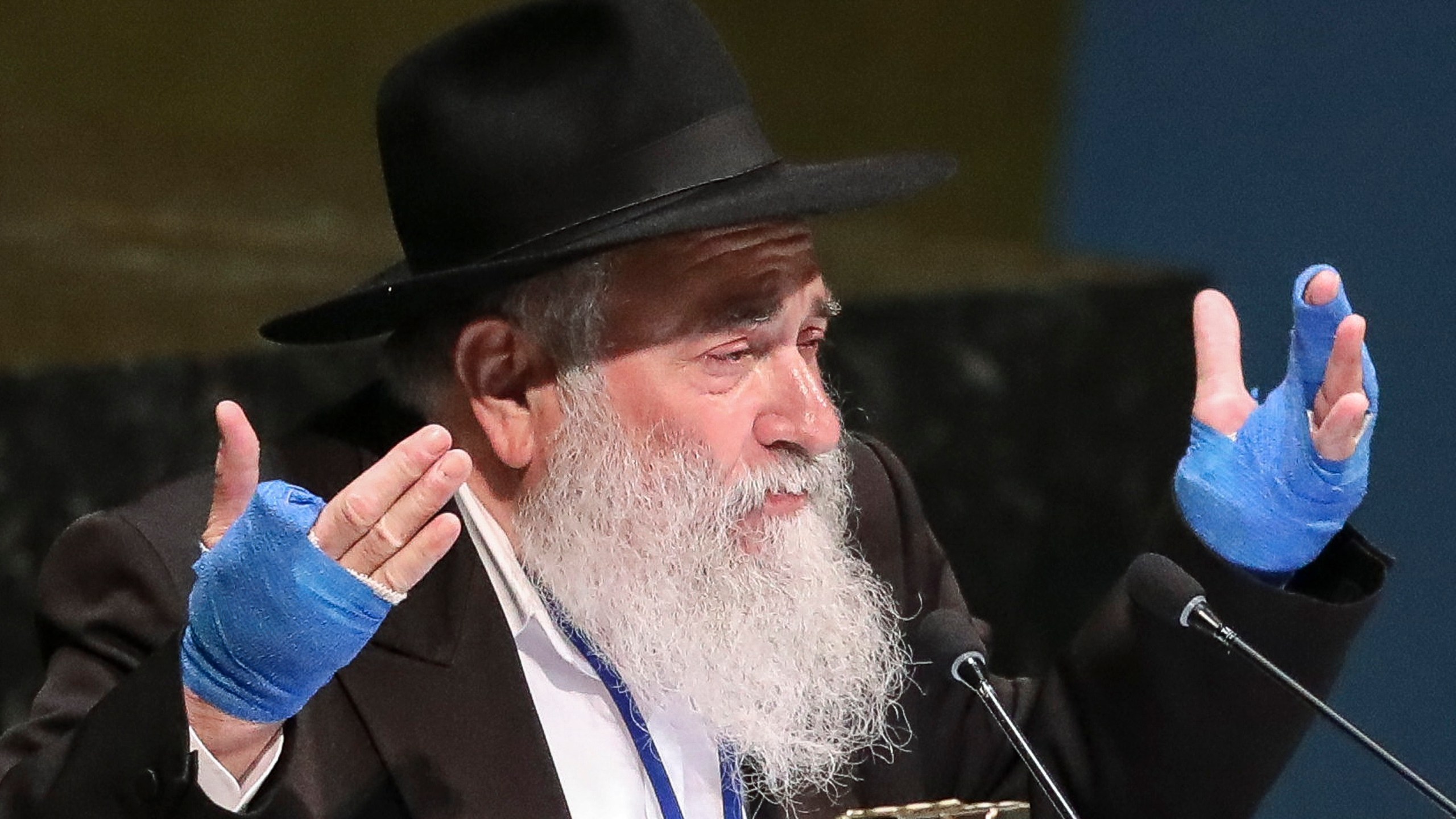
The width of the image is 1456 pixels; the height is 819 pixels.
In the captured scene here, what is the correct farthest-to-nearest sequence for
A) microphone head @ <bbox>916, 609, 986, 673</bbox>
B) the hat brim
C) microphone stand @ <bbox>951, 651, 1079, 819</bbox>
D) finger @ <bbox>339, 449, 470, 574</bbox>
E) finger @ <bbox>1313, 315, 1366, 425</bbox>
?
the hat brim, finger @ <bbox>1313, 315, 1366, 425</bbox>, microphone head @ <bbox>916, 609, 986, 673</bbox>, microphone stand @ <bbox>951, 651, 1079, 819</bbox>, finger @ <bbox>339, 449, 470, 574</bbox>

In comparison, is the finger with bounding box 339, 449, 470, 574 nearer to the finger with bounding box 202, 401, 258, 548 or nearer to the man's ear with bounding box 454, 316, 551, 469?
the finger with bounding box 202, 401, 258, 548

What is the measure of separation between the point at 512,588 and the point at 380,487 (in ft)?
2.10

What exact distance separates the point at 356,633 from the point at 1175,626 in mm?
1010

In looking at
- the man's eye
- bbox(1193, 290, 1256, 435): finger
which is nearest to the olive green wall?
the man's eye

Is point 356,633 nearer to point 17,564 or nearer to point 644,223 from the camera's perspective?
point 644,223

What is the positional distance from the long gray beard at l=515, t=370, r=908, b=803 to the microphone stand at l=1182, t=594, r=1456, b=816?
466mm

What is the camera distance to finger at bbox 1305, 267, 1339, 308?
2.21 metres

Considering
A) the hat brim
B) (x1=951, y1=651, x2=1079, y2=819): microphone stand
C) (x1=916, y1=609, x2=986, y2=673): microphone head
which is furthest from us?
the hat brim

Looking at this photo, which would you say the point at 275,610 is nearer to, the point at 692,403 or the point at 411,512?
the point at 411,512

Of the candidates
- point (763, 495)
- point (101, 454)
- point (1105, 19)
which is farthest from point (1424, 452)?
point (101, 454)

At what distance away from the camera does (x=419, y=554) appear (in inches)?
73.8

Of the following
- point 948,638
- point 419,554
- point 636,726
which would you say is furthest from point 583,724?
point 419,554

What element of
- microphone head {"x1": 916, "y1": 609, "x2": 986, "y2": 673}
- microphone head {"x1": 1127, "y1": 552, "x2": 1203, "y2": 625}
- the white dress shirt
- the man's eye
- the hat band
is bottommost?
the white dress shirt

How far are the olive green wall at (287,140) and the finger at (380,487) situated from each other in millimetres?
2018
